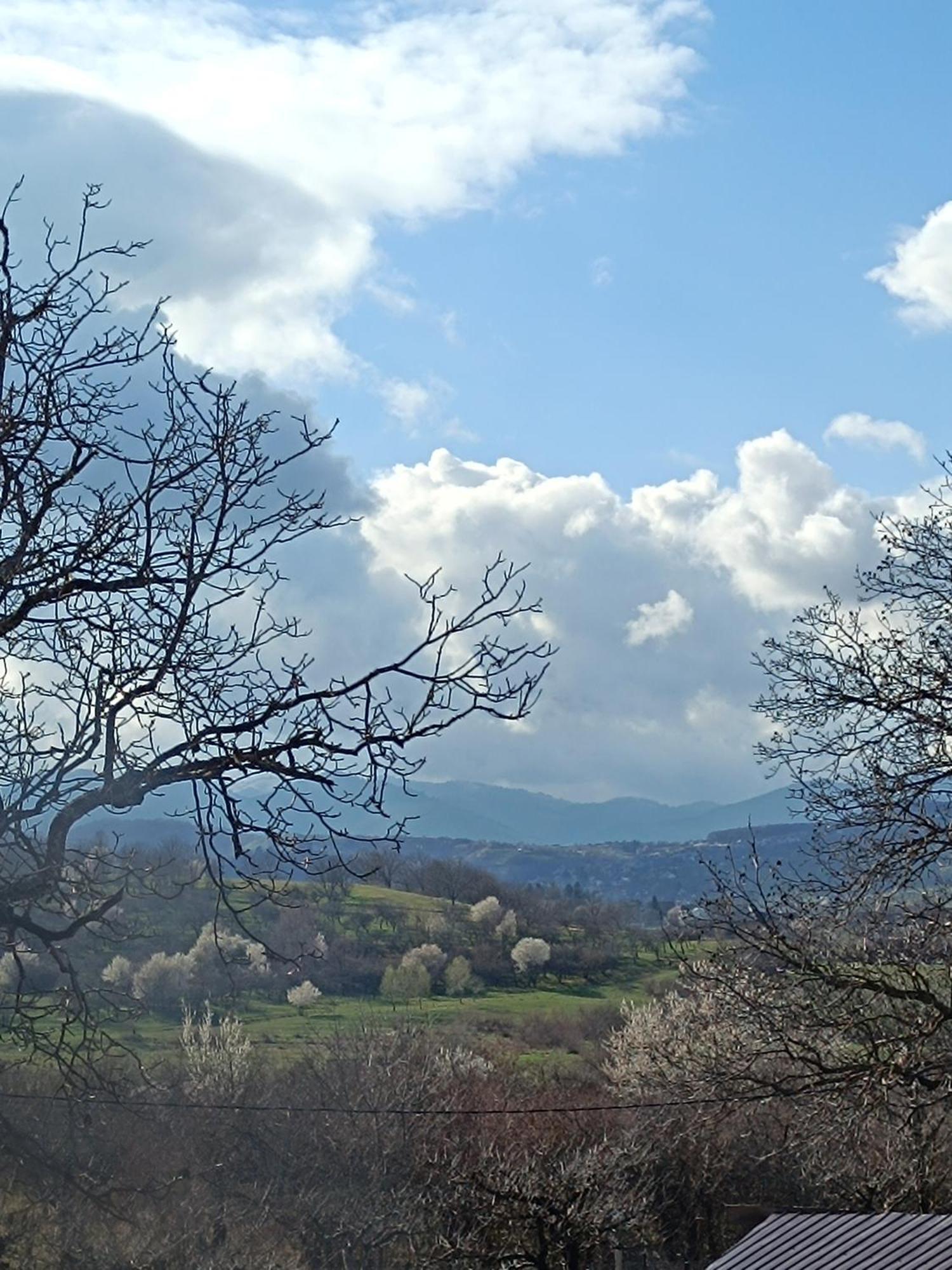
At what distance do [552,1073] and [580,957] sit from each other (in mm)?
29187

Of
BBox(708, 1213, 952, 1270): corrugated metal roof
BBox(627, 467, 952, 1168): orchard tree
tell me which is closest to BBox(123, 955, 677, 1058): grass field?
BBox(708, 1213, 952, 1270): corrugated metal roof

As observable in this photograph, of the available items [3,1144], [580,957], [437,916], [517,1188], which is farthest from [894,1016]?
[437,916]

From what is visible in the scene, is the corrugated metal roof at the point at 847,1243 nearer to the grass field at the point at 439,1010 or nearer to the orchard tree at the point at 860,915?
the orchard tree at the point at 860,915

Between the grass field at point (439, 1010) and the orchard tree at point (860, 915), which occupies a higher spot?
the orchard tree at point (860, 915)

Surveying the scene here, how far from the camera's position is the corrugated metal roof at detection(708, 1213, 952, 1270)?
60.9ft

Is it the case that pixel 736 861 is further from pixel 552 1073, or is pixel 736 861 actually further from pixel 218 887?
pixel 552 1073

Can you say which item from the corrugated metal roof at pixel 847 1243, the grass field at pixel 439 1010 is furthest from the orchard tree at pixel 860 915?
the grass field at pixel 439 1010

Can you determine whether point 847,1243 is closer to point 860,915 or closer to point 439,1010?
point 860,915

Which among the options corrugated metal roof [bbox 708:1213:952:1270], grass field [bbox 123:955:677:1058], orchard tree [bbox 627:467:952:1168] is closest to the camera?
orchard tree [bbox 627:467:952:1168]

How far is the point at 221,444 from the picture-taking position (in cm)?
559

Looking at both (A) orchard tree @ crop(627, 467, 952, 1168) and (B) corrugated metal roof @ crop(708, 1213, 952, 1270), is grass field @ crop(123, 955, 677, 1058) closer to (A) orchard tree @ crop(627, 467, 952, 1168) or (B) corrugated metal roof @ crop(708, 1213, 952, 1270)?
(B) corrugated metal roof @ crop(708, 1213, 952, 1270)

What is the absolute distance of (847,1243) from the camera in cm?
2002

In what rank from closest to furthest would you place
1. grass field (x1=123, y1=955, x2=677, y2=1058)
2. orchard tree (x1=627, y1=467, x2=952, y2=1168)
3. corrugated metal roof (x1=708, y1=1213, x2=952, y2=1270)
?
orchard tree (x1=627, y1=467, x2=952, y2=1168)
corrugated metal roof (x1=708, y1=1213, x2=952, y2=1270)
grass field (x1=123, y1=955, x2=677, y2=1058)

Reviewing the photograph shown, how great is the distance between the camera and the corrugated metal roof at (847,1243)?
18.6m
